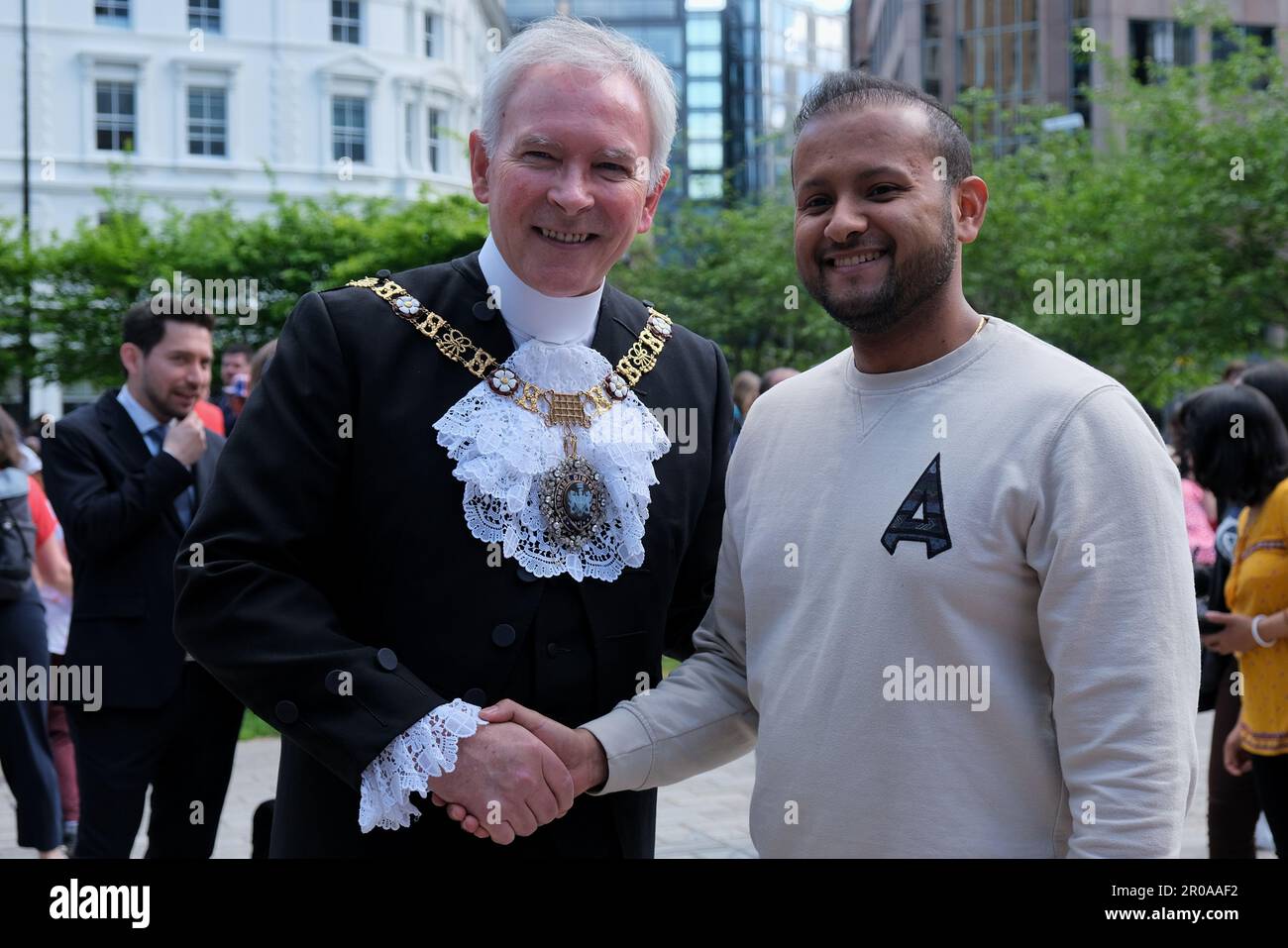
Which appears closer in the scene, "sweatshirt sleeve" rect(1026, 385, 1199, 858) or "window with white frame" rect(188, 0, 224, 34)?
"sweatshirt sleeve" rect(1026, 385, 1199, 858)

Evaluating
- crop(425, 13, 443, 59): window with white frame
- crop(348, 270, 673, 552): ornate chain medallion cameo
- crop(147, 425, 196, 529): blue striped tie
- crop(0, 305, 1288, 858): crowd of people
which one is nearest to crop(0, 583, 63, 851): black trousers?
crop(0, 305, 1288, 858): crowd of people

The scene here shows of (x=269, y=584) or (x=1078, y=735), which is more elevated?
(x=269, y=584)

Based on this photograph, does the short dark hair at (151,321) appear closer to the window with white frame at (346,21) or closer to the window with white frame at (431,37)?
the window with white frame at (346,21)

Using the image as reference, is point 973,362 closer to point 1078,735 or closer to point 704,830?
point 1078,735

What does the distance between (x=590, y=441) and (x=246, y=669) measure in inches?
31.2

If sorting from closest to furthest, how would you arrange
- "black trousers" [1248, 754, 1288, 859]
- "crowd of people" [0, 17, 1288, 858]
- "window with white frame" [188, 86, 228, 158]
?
"crowd of people" [0, 17, 1288, 858], "black trousers" [1248, 754, 1288, 859], "window with white frame" [188, 86, 228, 158]

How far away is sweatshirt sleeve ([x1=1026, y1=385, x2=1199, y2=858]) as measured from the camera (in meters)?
2.07

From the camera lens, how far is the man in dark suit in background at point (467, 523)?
8.05 ft

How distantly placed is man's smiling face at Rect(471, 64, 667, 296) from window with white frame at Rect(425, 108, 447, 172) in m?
39.0

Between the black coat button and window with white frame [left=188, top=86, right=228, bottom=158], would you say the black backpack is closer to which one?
the black coat button

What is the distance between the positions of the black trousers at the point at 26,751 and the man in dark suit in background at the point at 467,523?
3.54 meters

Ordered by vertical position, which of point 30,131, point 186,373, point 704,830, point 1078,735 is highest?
point 30,131

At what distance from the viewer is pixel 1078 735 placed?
2.12 meters

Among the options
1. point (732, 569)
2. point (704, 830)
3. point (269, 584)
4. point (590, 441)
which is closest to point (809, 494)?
point (732, 569)
